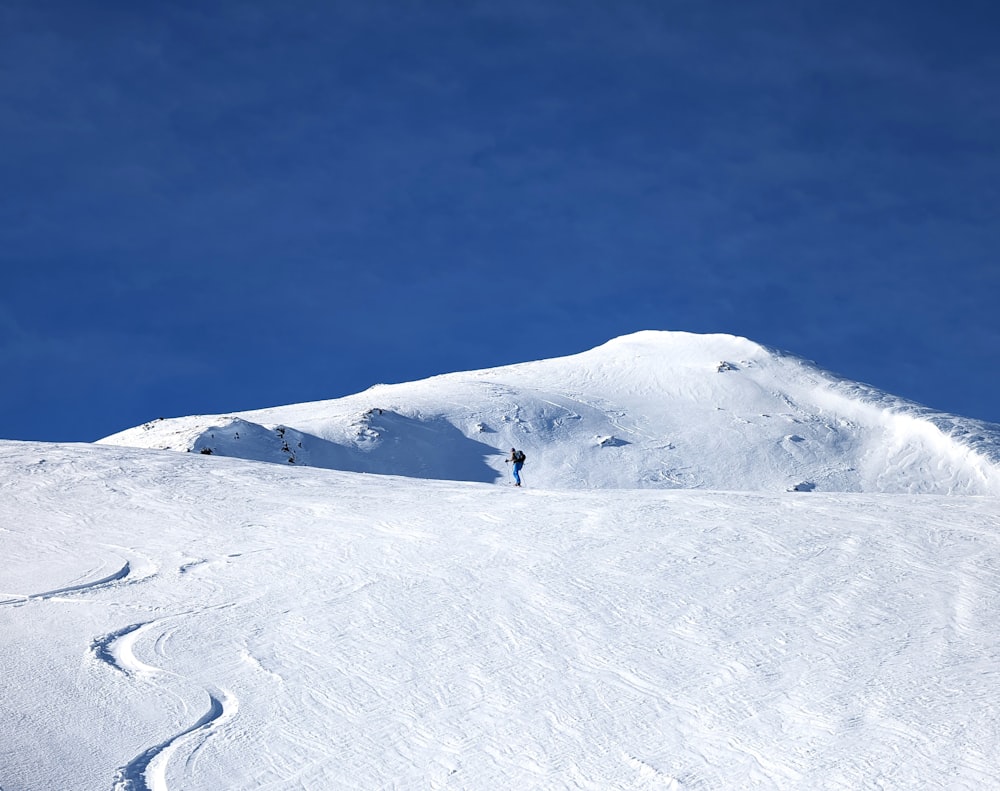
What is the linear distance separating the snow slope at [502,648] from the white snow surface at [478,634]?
0.11ft

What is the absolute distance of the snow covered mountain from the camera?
124ft

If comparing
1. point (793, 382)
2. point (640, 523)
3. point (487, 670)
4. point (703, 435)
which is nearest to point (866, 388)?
point (793, 382)

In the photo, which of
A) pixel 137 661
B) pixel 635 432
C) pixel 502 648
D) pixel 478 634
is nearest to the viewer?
pixel 137 661

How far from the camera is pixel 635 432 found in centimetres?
4234

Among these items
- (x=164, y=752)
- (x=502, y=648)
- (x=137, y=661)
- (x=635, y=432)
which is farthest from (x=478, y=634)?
(x=635, y=432)

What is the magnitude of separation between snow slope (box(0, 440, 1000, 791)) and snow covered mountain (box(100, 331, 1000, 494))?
2199 cm

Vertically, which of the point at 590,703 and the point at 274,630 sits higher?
the point at 274,630

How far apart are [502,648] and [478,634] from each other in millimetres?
409

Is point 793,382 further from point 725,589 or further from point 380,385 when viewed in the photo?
point 725,589

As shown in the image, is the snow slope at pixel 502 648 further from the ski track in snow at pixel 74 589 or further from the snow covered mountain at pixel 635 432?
the snow covered mountain at pixel 635 432

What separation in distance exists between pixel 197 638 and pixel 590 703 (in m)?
3.61

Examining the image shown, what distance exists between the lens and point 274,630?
8.93 m

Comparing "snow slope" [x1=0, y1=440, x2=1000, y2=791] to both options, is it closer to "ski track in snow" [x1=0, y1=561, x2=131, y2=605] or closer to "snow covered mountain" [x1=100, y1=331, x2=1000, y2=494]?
"ski track in snow" [x1=0, y1=561, x2=131, y2=605]

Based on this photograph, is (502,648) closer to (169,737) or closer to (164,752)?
(169,737)
